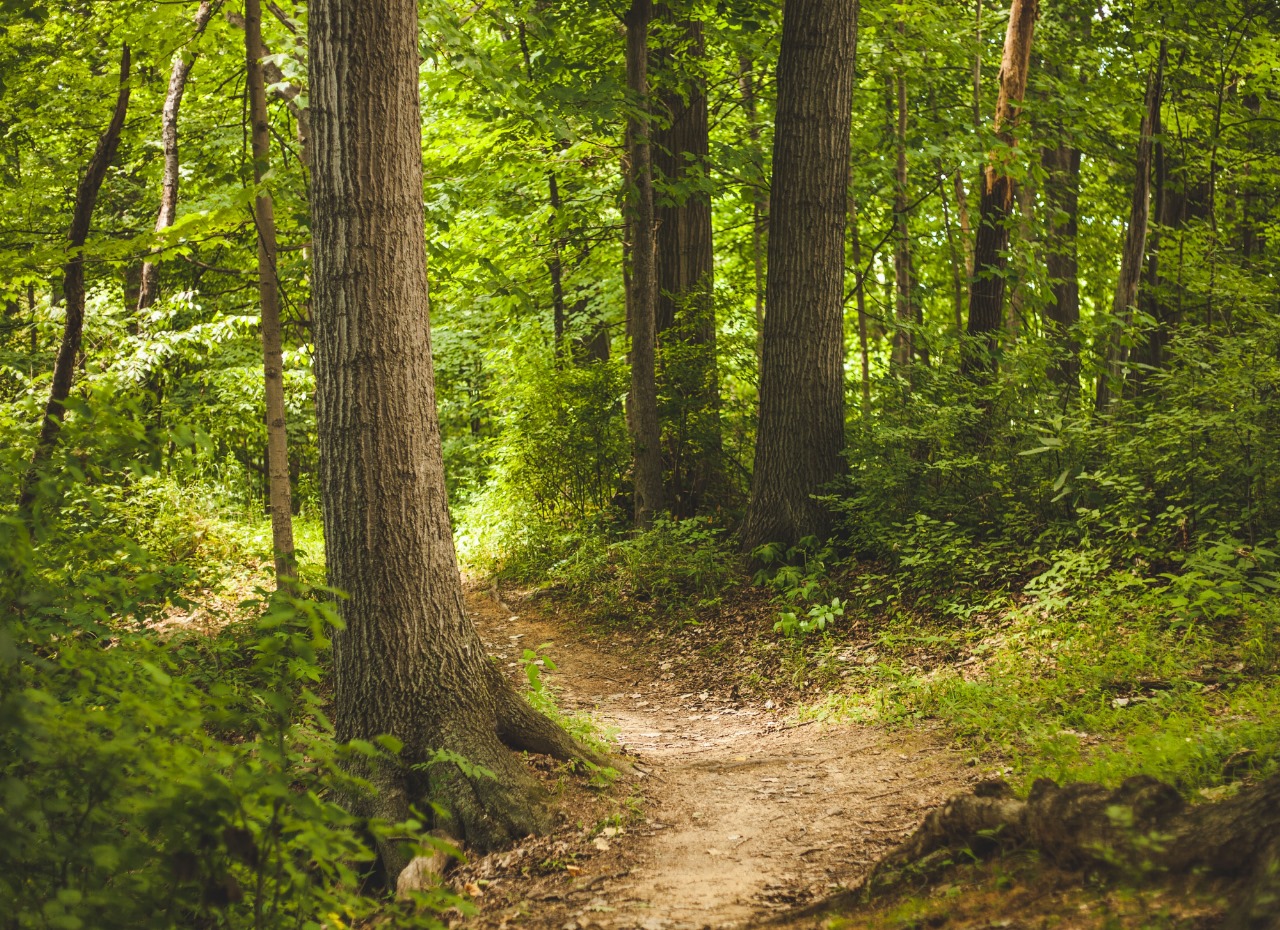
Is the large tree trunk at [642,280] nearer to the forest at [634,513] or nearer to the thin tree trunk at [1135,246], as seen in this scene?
the forest at [634,513]

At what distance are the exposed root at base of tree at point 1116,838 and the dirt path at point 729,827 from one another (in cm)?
47

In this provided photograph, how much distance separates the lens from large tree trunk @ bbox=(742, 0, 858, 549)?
8.77 meters

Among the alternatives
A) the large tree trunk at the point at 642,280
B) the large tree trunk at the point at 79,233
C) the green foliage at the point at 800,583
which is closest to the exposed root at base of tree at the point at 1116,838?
the green foliage at the point at 800,583

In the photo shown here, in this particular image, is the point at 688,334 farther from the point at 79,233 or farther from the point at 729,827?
the point at 729,827

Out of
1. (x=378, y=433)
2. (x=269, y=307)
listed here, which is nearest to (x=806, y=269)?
(x=269, y=307)

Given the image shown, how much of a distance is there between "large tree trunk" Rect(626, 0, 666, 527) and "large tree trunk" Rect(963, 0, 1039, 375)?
3.61 m

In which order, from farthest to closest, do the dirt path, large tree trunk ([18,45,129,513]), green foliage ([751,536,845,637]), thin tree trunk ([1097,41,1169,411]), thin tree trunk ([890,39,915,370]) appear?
1. thin tree trunk ([890,39,915,370])
2. thin tree trunk ([1097,41,1169,411])
3. large tree trunk ([18,45,129,513])
4. green foliage ([751,536,845,637])
5. the dirt path

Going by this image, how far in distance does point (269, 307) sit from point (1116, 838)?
6.54m

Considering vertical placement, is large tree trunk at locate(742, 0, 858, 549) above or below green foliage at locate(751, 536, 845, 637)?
above

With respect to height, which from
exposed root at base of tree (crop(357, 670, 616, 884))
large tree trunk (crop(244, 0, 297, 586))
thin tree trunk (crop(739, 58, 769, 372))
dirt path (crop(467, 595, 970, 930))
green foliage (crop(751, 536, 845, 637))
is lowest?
dirt path (crop(467, 595, 970, 930))

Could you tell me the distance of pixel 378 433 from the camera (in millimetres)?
4465

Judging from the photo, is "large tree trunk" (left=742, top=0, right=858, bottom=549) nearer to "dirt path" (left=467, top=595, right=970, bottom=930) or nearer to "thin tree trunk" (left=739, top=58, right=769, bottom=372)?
"thin tree trunk" (left=739, top=58, right=769, bottom=372)

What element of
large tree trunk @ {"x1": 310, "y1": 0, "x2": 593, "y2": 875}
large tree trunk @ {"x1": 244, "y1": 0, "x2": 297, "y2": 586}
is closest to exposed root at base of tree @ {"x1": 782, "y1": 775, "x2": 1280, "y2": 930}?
large tree trunk @ {"x1": 310, "y1": 0, "x2": 593, "y2": 875}

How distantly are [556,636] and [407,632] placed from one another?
5.09m
